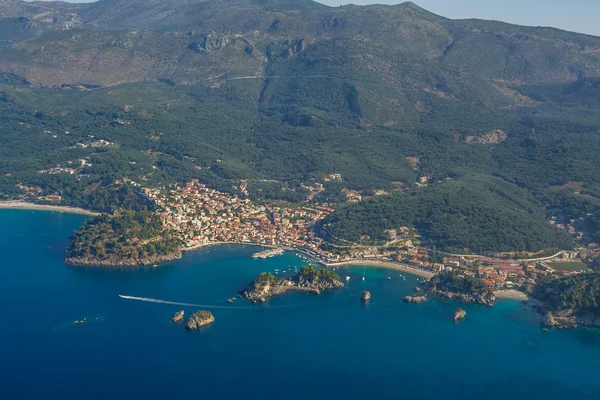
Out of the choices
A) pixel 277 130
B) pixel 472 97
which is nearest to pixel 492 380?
pixel 277 130

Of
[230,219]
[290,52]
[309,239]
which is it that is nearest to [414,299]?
[309,239]

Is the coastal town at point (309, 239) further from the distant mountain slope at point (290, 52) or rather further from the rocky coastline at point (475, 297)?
the distant mountain slope at point (290, 52)

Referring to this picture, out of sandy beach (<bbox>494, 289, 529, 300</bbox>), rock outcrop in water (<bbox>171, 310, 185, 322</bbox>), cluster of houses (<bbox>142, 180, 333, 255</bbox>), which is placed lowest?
rock outcrop in water (<bbox>171, 310, 185, 322</bbox>)

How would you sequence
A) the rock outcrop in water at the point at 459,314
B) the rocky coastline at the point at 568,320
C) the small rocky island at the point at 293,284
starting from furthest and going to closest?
the small rocky island at the point at 293,284
the rock outcrop in water at the point at 459,314
the rocky coastline at the point at 568,320

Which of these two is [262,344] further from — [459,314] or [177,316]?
[459,314]

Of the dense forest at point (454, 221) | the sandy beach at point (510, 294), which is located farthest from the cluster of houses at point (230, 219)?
the sandy beach at point (510, 294)

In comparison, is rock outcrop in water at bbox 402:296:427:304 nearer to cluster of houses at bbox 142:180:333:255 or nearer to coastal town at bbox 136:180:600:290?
coastal town at bbox 136:180:600:290

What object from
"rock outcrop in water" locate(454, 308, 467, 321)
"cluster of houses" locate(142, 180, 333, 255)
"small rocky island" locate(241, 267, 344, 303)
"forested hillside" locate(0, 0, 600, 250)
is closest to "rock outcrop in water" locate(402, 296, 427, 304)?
"rock outcrop in water" locate(454, 308, 467, 321)
